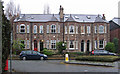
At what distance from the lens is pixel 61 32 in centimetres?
3272

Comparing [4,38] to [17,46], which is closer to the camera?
[4,38]

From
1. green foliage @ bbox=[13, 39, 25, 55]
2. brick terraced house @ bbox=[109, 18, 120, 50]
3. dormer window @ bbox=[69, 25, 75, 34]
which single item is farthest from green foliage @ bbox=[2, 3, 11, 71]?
brick terraced house @ bbox=[109, 18, 120, 50]

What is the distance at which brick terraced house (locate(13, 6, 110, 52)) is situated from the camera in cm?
3228

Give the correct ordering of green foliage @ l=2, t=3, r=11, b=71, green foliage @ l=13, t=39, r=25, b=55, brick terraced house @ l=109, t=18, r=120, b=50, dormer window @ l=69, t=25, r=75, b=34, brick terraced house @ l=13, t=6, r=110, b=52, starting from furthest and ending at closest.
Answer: brick terraced house @ l=109, t=18, r=120, b=50, dormer window @ l=69, t=25, r=75, b=34, brick terraced house @ l=13, t=6, r=110, b=52, green foliage @ l=13, t=39, r=25, b=55, green foliage @ l=2, t=3, r=11, b=71

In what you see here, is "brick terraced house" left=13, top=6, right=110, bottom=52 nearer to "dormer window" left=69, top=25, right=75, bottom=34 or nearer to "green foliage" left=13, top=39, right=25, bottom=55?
"dormer window" left=69, top=25, right=75, bottom=34

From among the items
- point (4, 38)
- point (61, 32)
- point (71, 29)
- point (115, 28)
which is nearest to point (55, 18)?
point (61, 32)

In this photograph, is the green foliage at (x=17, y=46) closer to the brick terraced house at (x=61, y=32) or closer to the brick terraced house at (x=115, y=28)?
the brick terraced house at (x=61, y=32)

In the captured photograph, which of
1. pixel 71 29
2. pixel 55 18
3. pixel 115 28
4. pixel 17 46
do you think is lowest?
pixel 17 46

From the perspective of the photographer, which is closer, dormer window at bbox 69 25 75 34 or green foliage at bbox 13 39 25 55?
green foliage at bbox 13 39 25 55

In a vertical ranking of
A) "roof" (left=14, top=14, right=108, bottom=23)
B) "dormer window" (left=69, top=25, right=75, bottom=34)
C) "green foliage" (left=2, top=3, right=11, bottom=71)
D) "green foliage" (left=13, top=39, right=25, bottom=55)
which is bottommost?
"green foliage" (left=13, top=39, right=25, bottom=55)

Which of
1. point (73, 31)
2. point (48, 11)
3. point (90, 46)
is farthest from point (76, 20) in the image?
point (48, 11)

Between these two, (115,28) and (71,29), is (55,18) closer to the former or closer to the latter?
(71,29)

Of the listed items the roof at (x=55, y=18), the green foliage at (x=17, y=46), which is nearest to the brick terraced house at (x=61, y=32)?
the roof at (x=55, y=18)

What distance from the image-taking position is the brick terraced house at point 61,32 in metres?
32.3
